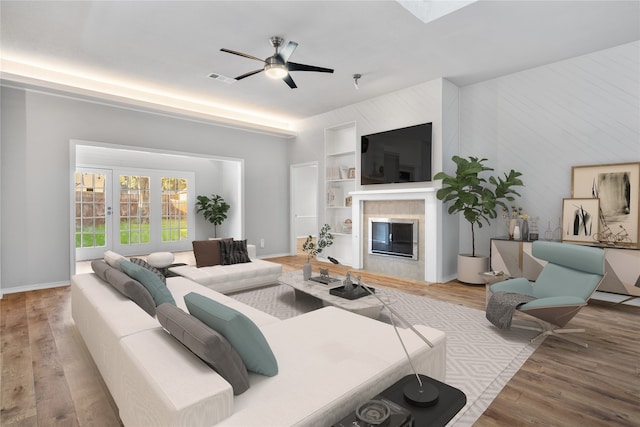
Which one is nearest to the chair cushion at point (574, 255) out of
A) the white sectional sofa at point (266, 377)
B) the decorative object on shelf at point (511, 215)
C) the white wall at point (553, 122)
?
the decorative object on shelf at point (511, 215)

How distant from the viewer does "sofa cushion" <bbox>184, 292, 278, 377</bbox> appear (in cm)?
137

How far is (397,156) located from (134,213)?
614cm

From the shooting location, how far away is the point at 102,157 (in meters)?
7.27

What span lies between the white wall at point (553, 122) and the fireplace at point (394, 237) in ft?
2.89

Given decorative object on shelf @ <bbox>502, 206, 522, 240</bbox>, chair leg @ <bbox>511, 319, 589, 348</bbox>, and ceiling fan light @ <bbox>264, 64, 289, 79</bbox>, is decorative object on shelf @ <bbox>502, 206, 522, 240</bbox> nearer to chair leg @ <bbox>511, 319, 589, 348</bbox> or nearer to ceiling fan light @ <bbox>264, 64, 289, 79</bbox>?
chair leg @ <bbox>511, 319, 589, 348</bbox>

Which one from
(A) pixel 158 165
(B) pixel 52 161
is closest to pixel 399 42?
(B) pixel 52 161

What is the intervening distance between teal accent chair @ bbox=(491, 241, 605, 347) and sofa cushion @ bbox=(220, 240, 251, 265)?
3.18m

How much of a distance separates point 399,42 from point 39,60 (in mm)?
4549

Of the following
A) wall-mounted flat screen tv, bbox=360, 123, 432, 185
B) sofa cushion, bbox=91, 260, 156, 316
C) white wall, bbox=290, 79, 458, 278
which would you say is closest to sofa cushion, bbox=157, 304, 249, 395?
sofa cushion, bbox=91, 260, 156, 316

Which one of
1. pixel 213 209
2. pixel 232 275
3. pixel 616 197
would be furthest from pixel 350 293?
pixel 213 209

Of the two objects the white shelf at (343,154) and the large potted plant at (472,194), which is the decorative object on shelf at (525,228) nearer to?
the large potted plant at (472,194)

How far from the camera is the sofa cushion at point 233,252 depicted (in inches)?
182

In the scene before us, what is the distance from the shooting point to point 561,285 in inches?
119

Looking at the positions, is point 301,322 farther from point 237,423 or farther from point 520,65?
point 520,65
